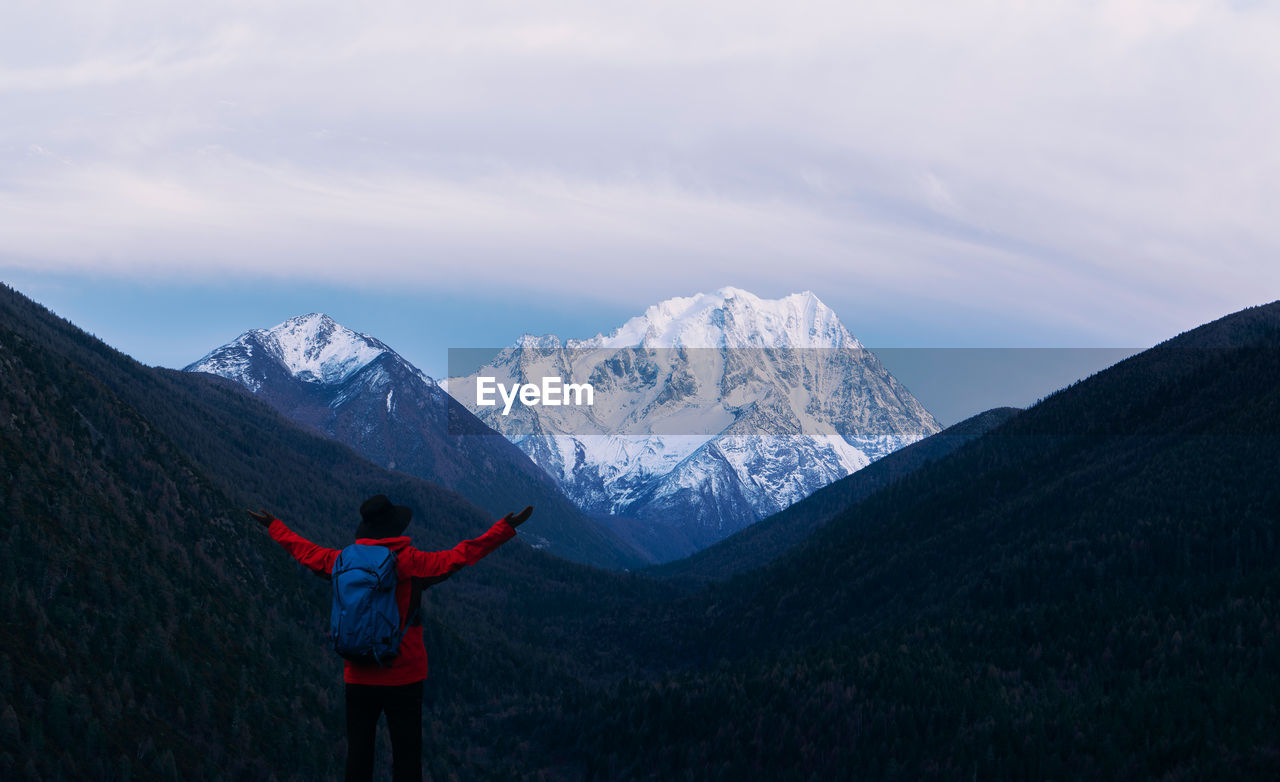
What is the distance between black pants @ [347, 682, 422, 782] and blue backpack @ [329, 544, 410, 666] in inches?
29.5

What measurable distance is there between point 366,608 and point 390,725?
2.62 meters

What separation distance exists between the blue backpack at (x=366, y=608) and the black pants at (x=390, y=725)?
748 mm

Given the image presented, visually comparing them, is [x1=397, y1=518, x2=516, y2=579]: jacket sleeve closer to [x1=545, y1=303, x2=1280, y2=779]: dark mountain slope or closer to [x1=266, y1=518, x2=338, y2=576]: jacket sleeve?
[x1=266, y1=518, x2=338, y2=576]: jacket sleeve

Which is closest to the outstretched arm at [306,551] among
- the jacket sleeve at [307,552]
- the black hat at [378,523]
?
the jacket sleeve at [307,552]

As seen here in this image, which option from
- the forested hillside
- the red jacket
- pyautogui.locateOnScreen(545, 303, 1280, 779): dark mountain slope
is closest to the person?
the red jacket

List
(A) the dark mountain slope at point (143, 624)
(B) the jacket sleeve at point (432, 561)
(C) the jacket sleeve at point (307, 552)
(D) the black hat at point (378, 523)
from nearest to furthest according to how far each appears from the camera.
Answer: (B) the jacket sleeve at point (432, 561) → (D) the black hat at point (378, 523) → (C) the jacket sleeve at point (307, 552) → (A) the dark mountain slope at point (143, 624)

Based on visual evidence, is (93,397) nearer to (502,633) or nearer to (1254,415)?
(502,633)

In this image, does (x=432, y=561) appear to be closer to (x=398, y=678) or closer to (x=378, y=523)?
(x=378, y=523)

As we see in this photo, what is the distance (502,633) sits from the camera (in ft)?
520

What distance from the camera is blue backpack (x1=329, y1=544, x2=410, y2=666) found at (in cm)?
1788

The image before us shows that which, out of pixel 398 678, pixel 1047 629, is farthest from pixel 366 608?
pixel 1047 629

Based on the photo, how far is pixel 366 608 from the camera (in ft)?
59.1

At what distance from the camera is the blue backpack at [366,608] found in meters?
17.9

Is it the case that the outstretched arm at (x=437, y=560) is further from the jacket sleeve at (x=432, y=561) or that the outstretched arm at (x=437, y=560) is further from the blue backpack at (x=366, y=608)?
the blue backpack at (x=366, y=608)
